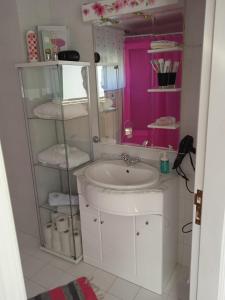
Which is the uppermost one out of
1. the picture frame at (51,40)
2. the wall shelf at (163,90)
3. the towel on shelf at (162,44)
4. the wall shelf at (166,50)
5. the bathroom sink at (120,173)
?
the picture frame at (51,40)

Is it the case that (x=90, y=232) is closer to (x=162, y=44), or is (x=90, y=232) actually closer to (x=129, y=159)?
(x=129, y=159)

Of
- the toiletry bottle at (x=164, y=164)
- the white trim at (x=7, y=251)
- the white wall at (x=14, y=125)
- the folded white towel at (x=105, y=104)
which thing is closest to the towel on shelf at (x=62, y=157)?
the white wall at (x=14, y=125)

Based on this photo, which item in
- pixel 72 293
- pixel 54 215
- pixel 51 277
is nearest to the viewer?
pixel 72 293

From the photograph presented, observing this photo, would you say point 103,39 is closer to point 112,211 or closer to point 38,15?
point 38,15

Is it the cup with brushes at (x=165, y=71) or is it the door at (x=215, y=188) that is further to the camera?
the cup with brushes at (x=165, y=71)

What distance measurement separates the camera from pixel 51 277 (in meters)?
2.10

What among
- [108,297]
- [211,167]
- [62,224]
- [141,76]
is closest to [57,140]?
[62,224]

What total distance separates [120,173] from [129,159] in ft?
0.44

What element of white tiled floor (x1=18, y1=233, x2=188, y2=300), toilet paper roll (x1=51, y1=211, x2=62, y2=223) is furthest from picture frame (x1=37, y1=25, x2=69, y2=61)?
white tiled floor (x1=18, y1=233, x2=188, y2=300)

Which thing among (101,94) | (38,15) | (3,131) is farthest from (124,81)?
(3,131)

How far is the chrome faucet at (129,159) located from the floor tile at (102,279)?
3.04 feet

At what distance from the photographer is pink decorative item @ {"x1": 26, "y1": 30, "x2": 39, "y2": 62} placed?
2004 millimetres

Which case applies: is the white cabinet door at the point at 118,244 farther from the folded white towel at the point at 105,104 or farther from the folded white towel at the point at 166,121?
the folded white towel at the point at 105,104

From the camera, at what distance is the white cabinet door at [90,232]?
205cm
